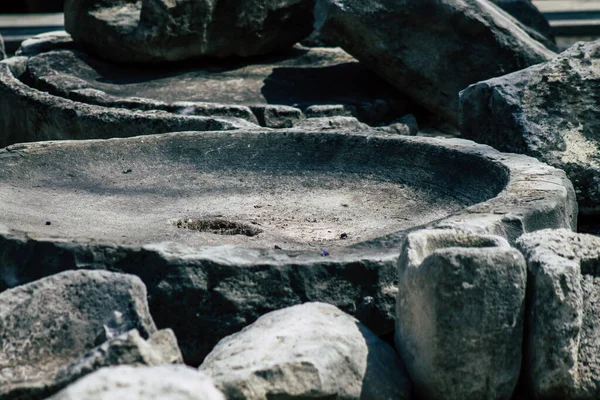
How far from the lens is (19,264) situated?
3053 mm

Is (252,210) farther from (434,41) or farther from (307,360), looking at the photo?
(434,41)

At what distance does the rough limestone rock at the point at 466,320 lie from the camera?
2562 millimetres

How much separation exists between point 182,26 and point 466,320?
16.5 feet

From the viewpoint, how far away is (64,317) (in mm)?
2639

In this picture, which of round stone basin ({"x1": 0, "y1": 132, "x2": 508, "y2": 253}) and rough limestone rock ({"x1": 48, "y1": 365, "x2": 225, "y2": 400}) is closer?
rough limestone rock ({"x1": 48, "y1": 365, "x2": 225, "y2": 400})

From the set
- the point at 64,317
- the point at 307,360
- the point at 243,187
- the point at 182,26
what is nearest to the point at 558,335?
the point at 307,360

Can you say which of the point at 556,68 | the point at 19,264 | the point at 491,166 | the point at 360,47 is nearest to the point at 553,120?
the point at 556,68

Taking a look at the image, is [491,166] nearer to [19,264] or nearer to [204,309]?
[204,309]

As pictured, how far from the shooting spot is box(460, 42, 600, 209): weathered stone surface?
4840 millimetres

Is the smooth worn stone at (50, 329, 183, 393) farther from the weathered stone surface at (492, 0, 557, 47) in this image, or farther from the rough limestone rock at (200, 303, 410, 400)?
the weathered stone surface at (492, 0, 557, 47)

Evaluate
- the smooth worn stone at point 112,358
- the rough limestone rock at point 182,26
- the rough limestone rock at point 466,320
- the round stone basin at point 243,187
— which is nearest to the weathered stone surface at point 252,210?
the round stone basin at point 243,187

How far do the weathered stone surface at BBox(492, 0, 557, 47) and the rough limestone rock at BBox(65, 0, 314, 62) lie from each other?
5.95 feet

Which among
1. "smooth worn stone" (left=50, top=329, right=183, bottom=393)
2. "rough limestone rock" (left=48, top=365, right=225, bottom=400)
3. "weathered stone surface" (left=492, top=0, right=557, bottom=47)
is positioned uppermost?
"rough limestone rock" (left=48, top=365, right=225, bottom=400)

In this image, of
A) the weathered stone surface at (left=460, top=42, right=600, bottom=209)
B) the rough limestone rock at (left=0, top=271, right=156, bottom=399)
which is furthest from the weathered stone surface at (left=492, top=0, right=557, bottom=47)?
the rough limestone rock at (left=0, top=271, right=156, bottom=399)
